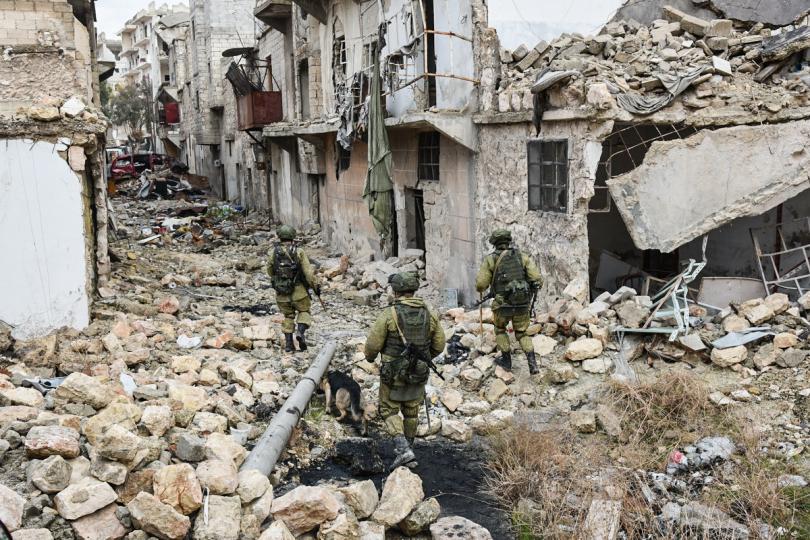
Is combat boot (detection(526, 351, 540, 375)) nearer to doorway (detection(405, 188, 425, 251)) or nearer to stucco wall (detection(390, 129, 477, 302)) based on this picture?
stucco wall (detection(390, 129, 477, 302))

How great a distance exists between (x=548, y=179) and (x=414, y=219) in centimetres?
472

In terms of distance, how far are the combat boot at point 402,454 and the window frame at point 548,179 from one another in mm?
3930

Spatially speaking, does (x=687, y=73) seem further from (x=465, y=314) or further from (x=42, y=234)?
(x=42, y=234)

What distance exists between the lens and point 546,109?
28.7 feet

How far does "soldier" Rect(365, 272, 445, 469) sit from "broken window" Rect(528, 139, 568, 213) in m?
3.50

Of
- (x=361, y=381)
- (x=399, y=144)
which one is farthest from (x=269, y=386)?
(x=399, y=144)

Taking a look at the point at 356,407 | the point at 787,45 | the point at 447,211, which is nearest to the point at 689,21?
the point at 787,45

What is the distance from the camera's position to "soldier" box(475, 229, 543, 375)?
7305 mm

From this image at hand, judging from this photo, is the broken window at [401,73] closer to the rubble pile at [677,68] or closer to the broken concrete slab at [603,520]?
the rubble pile at [677,68]

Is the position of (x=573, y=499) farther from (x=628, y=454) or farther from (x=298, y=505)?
(x=298, y=505)

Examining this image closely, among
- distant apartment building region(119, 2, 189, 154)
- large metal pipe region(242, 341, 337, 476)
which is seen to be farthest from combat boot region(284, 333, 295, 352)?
distant apartment building region(119, 2, 189, 154)

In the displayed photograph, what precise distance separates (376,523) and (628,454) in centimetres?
201

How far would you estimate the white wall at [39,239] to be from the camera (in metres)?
8.57

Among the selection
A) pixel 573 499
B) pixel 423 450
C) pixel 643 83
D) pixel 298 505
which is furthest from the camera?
pixel 643 83
